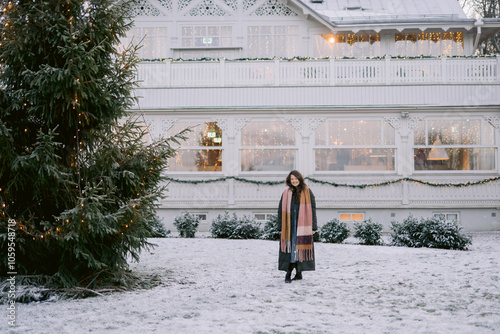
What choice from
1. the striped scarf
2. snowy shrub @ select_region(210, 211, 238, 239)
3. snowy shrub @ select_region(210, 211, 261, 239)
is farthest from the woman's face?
snowy shrub @ select_region(210, 211, 238, 239)

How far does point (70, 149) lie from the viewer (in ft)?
25.4

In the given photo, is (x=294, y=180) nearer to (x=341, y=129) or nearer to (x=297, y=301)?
(x=297, y=301)

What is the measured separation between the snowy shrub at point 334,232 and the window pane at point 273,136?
461 cm

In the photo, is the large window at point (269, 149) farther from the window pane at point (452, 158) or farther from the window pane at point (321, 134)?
the window pane at point (452, 158)

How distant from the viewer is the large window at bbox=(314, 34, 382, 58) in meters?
19.2

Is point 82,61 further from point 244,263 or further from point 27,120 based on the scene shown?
point 244,263

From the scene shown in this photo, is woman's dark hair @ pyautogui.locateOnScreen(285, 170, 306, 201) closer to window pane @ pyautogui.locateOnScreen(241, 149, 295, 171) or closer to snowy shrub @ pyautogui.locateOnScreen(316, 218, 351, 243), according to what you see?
snowy shrub @ pyautogui.locateOnScreen(316, 218, 351, 243)

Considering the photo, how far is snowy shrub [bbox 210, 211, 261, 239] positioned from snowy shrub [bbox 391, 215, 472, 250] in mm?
3950

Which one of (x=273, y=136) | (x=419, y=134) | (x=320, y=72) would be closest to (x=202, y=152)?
(x=273, y=136)

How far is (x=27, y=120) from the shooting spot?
729 cm

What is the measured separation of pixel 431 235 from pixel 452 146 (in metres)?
5.99

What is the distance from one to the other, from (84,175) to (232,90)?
10.6 m

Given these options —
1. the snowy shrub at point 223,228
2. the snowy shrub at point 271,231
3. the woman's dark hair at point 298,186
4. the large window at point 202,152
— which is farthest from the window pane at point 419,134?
the woman's dark hair at point 298,186

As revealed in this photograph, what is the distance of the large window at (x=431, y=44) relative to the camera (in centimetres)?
1919
